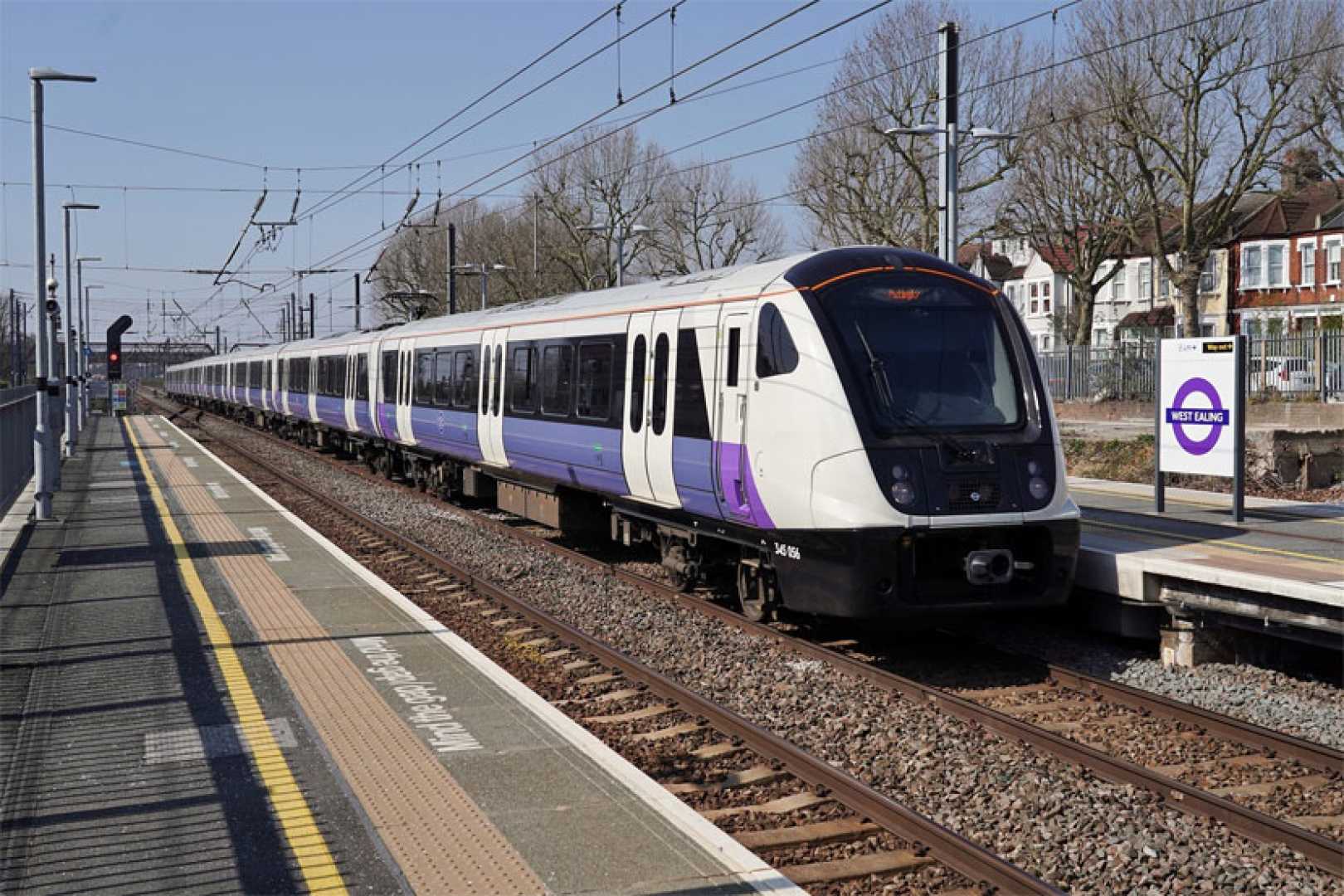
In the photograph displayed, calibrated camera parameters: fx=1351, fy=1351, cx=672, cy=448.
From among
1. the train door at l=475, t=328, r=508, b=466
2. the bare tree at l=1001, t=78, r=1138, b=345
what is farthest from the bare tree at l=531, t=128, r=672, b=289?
the train door at l=475, t=328, r=508, b=466

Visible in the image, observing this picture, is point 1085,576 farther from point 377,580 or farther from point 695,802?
point 377,580

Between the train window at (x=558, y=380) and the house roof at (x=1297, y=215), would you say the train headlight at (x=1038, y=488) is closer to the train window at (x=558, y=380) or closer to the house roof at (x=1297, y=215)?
the train window at (x=558, y=380)

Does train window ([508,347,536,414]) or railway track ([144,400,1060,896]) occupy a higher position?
train window ([508,347,536,414])

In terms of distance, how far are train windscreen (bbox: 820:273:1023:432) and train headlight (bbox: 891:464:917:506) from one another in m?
0.33

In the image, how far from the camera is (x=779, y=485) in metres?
10.3

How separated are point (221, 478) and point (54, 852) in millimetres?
21274

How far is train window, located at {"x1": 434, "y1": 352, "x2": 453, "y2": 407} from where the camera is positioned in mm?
20797

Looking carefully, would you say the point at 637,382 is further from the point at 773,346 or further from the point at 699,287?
the point at 773,346

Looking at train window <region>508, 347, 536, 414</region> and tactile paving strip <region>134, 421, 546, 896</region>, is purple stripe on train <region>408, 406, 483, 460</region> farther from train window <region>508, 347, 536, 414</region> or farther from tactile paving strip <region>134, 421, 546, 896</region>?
tactile paving strip <region>134, 421, 546, 896</region>

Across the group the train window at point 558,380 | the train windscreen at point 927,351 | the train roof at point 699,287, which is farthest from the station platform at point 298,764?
the train roof at point 699,287

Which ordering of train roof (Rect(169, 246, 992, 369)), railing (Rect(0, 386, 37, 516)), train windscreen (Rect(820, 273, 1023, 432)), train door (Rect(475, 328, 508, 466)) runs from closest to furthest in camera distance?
train windscreen (Rect(820, 273, 1023, 432))
train roof (Rect(169, 246, 992, 369))
train door (Rect(475, 328, 508, 466))
railing (Rect(0, 386, 37, 516))

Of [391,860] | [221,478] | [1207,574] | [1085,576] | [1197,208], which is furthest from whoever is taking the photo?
[1197,208]

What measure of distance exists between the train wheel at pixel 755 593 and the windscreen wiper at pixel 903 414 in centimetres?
205

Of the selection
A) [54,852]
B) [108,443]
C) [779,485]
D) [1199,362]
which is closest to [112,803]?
[54,852]
